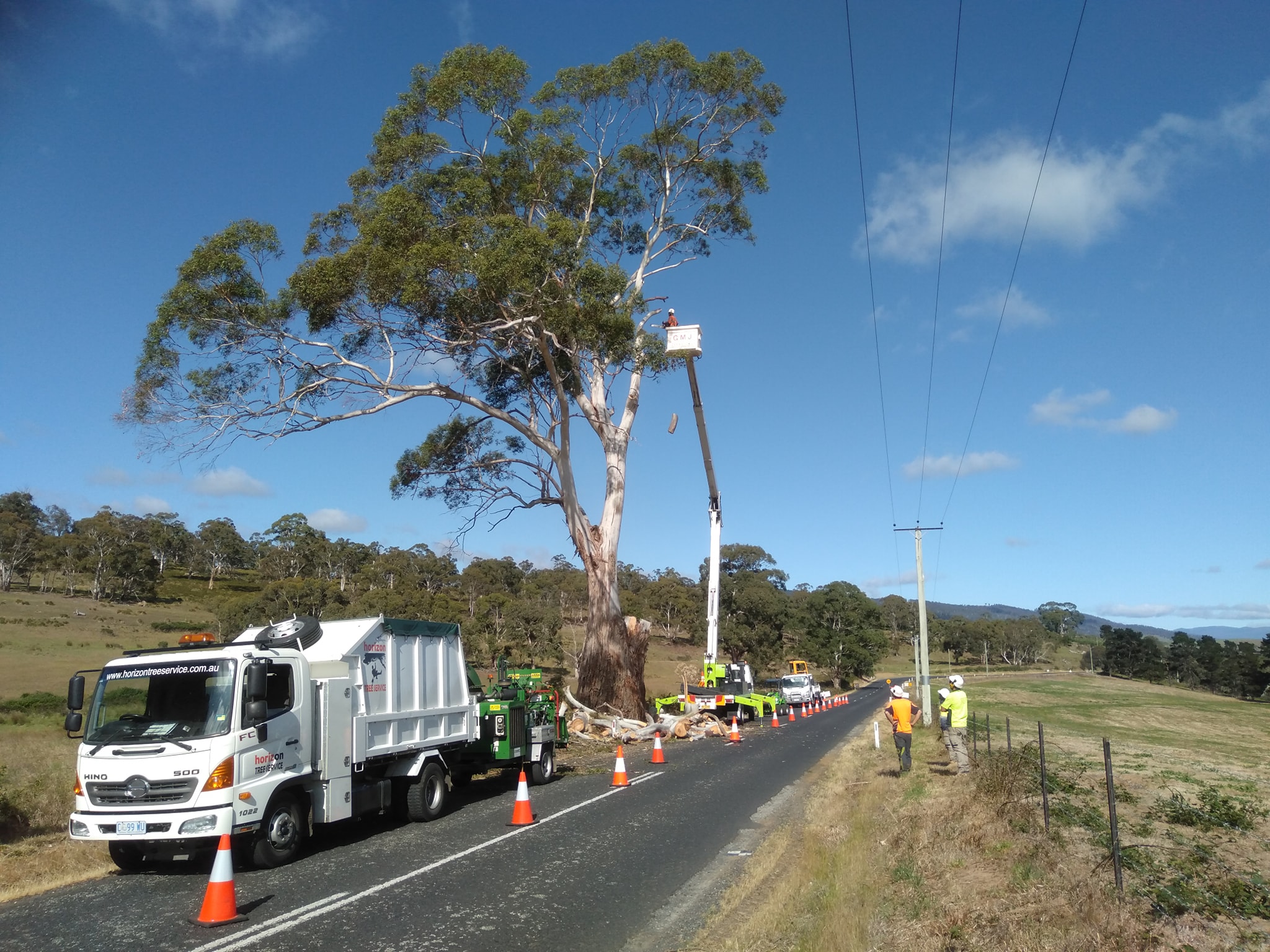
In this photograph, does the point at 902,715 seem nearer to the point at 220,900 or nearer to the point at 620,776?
the point at 620,776

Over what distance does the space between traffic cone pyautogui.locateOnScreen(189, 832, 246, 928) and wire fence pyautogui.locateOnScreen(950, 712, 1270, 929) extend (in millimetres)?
6850

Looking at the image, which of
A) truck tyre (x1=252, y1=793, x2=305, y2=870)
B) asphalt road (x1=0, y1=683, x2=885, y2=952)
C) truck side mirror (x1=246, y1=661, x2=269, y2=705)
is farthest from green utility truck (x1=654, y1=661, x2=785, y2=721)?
truck side mirror (x1=246, y1=661, x2=269, y2=705)

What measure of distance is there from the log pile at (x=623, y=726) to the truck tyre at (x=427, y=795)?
11251 millimetres

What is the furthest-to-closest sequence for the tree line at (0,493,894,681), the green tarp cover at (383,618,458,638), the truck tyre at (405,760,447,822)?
1. the tree line at (0,493,894,681)
2. the green tarp cover at (383,618,458,638)
3. the truck tyre at (405,760,447,822)

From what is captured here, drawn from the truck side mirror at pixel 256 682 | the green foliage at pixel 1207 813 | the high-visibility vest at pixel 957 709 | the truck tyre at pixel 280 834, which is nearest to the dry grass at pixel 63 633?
the truck tyre at pixel 280 834

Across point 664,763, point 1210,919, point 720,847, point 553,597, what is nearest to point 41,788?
point 720,847

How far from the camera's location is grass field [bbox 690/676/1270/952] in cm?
600

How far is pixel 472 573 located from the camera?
277ft

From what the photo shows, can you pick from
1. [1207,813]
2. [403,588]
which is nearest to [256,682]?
[1207,813]

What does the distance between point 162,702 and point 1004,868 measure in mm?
8394

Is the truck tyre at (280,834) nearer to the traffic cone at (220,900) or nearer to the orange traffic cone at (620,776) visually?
the traffic cone at (220,900)

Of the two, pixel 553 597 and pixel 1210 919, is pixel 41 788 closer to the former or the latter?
pixel 1210 919

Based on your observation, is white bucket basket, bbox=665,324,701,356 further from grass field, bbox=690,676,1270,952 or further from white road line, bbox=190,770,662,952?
white road line, bbox=190,770,662,952

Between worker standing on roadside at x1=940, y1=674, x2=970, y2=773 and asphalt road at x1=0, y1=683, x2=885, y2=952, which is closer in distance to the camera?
asphalt road at x1=0, y1=683, x2=885, y2=952
